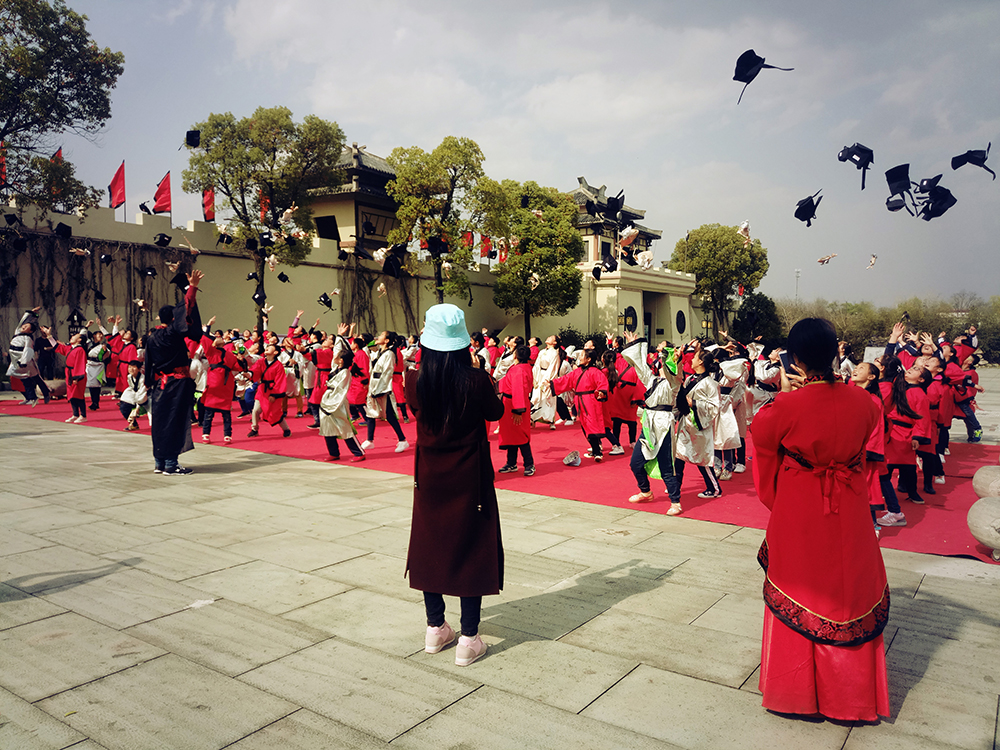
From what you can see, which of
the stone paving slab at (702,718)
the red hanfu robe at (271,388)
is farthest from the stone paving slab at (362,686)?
the red hanfu robe at (271,388)

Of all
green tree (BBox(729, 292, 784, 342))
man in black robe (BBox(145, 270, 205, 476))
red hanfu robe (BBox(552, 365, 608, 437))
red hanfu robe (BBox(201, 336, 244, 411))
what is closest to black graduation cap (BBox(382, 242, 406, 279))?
red hanfu robe (BBox(201, 336, 244, 411))

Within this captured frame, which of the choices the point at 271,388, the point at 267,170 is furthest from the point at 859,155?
the point at 267,170

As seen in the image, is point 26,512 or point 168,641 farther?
point 26,512

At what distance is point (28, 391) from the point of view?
1533 cm

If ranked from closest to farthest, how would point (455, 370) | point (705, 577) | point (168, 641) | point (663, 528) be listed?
point (455, 370), point (168, 641), point (705, 577), point (663, 528)

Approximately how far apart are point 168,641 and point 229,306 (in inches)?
808

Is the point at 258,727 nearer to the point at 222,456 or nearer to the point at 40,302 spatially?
the point at 222,456

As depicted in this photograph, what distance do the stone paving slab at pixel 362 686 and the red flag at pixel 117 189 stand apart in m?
21.6

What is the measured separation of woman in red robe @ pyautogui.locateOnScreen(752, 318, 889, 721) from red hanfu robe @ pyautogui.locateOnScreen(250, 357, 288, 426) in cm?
923

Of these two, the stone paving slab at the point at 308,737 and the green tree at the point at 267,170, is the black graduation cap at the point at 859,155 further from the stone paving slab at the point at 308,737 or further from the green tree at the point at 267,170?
the green tree at the point at 267,170

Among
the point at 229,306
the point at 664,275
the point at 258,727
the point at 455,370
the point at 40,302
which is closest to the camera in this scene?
the point at 258,727

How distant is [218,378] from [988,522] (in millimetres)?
9640

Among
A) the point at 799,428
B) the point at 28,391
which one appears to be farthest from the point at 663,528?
the point at 28,391

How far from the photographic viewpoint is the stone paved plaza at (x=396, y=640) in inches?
108
